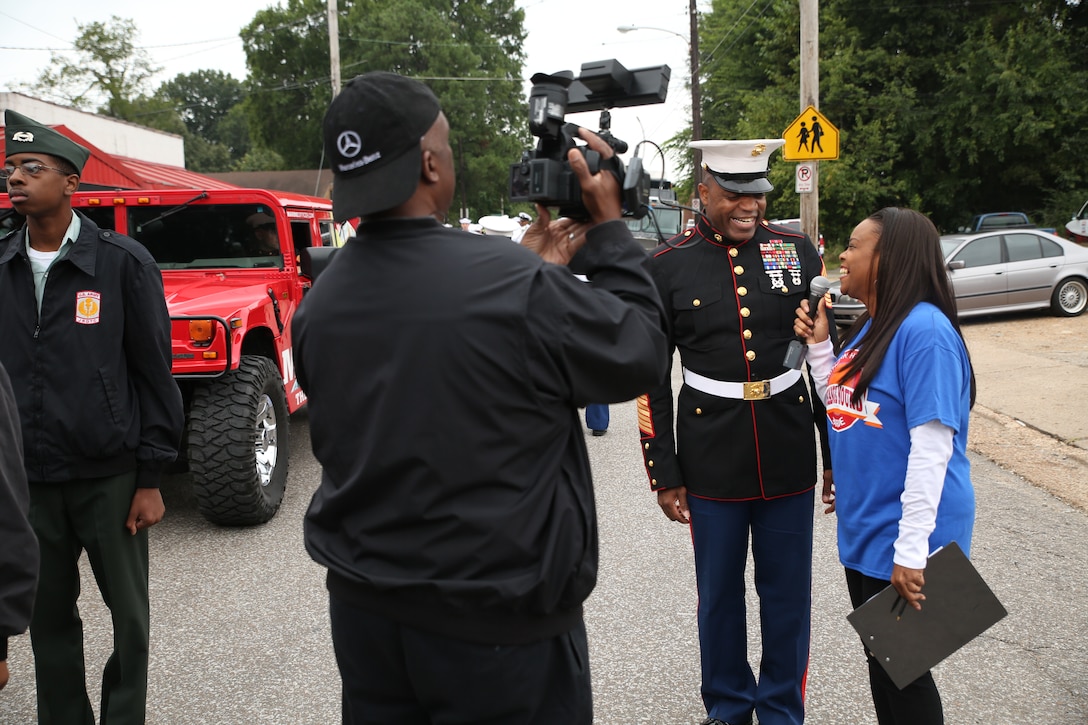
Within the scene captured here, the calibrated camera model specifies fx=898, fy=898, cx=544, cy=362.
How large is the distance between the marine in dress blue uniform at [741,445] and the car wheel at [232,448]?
311 centimetres

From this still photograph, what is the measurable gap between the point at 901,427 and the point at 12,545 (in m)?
2.19

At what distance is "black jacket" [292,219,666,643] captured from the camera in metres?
1.57

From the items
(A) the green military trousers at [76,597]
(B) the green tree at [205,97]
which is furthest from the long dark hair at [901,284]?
(B) the green tree at [205,97]

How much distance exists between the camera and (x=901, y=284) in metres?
2.57

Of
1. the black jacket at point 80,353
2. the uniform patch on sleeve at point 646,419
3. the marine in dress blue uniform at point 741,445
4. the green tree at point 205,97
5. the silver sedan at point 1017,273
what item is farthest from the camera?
the green tree at point 205,97

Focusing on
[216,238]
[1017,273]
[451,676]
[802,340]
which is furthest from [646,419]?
[1017,273]

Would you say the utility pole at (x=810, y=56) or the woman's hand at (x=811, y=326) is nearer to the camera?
the woman's hand at (x=811, y=326)

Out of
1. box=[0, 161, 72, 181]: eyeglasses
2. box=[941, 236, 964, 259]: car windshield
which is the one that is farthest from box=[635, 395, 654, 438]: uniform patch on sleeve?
box=[941, 236, 964, 259]: car windshield

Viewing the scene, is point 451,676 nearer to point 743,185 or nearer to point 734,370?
point 734,370

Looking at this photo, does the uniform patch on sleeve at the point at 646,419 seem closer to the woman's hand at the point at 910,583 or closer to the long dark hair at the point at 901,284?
the long dark hair at the point at 901,284

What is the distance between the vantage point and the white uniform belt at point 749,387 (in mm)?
3160

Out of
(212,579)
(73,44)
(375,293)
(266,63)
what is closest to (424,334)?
(375,293)

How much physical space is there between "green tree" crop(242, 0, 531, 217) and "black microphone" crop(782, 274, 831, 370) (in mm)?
40885

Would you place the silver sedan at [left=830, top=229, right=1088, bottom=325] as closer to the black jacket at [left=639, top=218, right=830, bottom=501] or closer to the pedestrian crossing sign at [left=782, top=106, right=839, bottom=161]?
the pedestrian crossing sign at [left=782, top=106, right=839, bottom=161]
